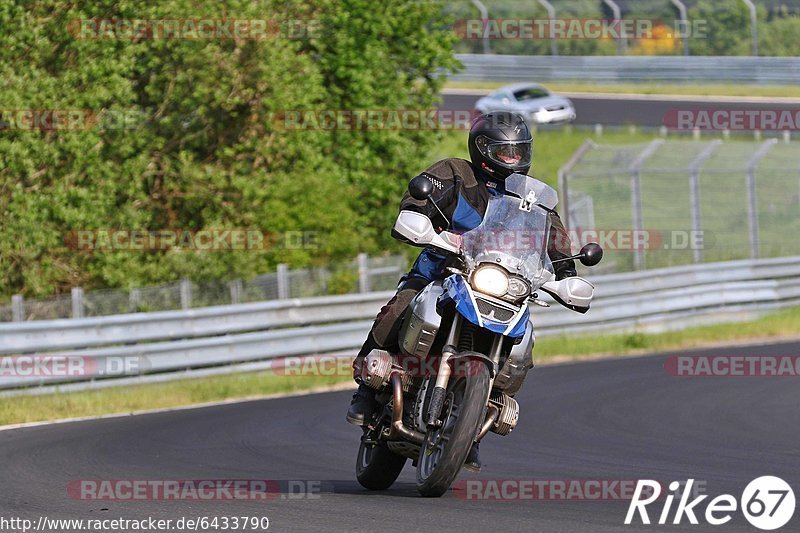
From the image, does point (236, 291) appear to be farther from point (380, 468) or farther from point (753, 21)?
point (753, 21)

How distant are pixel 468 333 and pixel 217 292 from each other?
12.0 metres

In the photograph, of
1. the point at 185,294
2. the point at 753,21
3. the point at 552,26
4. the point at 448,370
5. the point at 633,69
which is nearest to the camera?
the point at 448,370

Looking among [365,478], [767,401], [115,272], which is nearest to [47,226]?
[115,272]

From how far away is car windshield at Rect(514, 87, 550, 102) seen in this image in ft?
145

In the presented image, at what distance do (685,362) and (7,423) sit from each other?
8.45m

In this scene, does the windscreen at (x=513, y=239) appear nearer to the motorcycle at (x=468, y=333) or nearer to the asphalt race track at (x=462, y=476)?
the motorcycle at (x=468, y=333)

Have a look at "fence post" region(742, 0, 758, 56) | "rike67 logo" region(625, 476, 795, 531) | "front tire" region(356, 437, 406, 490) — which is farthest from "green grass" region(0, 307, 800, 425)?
"fence post" region(742, 0, 758, 56)

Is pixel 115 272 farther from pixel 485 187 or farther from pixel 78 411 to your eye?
pixel 485 187

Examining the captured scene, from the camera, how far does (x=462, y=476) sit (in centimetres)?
911

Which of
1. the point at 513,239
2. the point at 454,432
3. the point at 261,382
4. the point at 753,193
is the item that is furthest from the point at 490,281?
the point at 753,193

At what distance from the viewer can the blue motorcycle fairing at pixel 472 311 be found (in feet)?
23.9

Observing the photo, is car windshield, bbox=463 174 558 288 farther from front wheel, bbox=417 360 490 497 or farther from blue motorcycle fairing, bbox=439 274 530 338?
front wheel, bbox=417 360 490 497

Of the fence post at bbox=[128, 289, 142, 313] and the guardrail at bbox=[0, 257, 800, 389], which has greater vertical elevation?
the fence post at bbox=[128, 289, 142, 313]

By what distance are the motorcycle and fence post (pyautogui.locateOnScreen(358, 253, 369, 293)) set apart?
1245 cm
